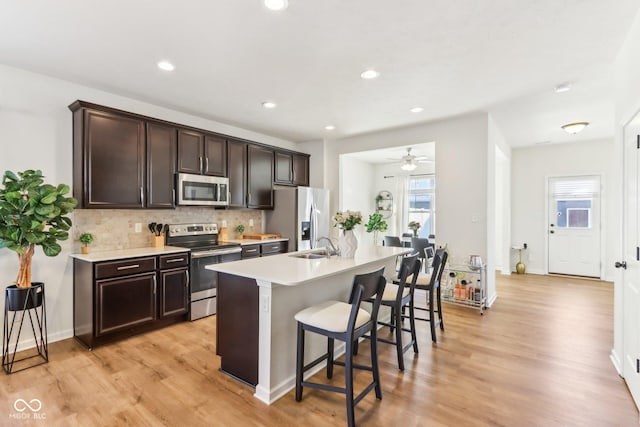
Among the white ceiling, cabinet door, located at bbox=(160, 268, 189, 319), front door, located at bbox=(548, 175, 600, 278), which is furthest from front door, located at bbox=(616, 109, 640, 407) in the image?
front door, located at bbox=(548, 175, 600, 278)

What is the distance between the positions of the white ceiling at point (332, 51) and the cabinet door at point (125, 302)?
206 centimetres

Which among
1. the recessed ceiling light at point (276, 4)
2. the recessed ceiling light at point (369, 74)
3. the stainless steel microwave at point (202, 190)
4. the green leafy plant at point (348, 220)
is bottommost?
the green leafy plant at point (348, 220)

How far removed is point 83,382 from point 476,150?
4.99 meters

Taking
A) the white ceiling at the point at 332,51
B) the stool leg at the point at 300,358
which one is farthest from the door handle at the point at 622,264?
the stool leg at the point at 300,358

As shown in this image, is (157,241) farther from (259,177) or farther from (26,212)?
(259,177)

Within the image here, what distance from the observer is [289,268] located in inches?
94.4

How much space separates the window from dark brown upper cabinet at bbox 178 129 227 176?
493cm

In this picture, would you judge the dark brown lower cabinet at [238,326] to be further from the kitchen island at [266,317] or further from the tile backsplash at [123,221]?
the tile backsplash at [123,221]

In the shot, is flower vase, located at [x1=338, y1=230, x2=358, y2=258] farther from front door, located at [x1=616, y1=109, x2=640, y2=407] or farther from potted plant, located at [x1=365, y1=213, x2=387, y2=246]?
potted plant, located at [x1=365, y1=213, x2=387, y2=246]


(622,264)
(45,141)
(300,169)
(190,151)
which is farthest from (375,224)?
(45,141)

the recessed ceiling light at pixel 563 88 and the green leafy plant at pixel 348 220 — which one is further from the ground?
the recessed ceiling light at pixel 563 88

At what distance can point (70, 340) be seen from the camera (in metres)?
3.25

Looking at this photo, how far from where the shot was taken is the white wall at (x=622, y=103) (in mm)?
2172

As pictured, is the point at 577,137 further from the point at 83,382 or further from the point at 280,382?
the point at 83,382
